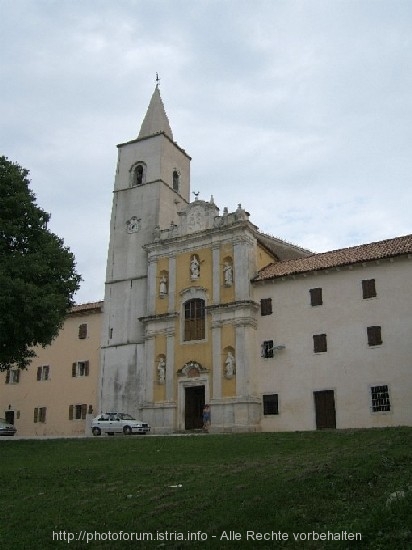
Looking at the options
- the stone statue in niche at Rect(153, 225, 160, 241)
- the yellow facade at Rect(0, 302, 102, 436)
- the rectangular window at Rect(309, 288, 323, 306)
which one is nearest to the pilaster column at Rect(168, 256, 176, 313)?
the stone statue in niche at Rect(153, 225, 160, 241)

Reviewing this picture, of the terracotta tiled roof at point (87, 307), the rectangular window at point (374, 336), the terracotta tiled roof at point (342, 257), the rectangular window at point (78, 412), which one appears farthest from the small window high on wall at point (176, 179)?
the rectangular window at point (374, 336)

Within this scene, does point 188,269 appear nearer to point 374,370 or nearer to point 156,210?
point 156,210

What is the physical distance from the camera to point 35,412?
148 ft

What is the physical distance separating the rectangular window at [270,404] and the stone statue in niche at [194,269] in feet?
29.9

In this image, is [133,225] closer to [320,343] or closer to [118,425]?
[118,425]

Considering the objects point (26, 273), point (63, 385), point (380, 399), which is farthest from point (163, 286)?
point (380, 399)

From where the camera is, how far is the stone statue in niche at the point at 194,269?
39859mm

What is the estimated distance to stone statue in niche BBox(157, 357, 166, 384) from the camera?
38.9 m

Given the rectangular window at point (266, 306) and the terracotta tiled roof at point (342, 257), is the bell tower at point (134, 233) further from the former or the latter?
the terracotta tiled roof at point (342, 257)

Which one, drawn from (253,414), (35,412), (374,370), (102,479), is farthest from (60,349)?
(102,479)

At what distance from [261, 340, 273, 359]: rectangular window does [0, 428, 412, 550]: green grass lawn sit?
47.1ft

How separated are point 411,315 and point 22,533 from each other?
976 inches

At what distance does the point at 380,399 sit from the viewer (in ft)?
105

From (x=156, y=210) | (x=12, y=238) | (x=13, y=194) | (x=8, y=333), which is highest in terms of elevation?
(x=156, y=210)
